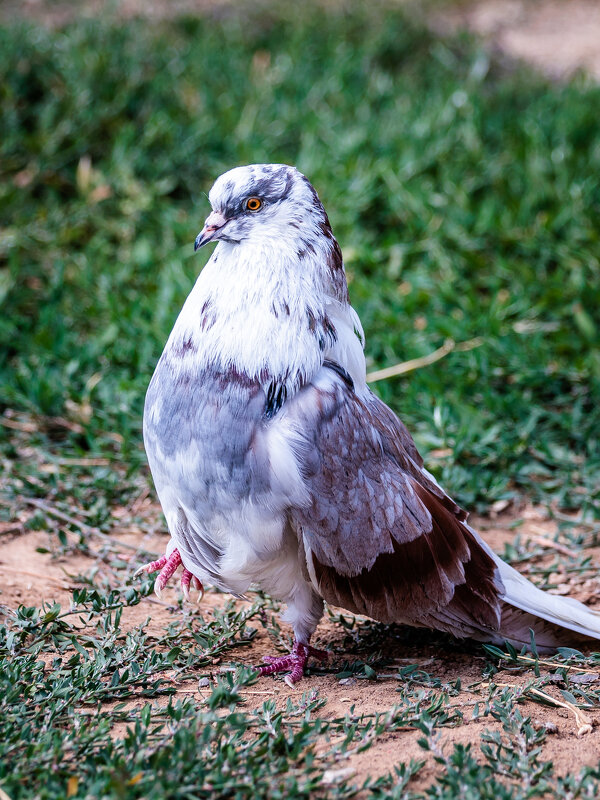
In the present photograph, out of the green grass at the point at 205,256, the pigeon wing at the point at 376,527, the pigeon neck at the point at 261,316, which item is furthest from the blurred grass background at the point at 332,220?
the pigeon neck at the point at 261,316

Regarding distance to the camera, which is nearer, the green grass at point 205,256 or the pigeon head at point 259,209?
the green grass at point 205,256

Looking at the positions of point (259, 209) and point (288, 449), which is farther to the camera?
point (259, 209)

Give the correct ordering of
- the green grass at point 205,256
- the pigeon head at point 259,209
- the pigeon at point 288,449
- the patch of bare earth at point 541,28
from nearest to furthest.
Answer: the green grass at point 205,256 < the pigeon at point 288,449 < the pigeon head at point 259,209 < the patch of bare earth at point 541,28

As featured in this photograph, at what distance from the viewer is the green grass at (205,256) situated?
246cm

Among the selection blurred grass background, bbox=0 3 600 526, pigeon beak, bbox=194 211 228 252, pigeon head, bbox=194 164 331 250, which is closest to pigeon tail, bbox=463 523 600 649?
blurred grass background, bbox=0 3 600 526

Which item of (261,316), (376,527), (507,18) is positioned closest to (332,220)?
(261,316)

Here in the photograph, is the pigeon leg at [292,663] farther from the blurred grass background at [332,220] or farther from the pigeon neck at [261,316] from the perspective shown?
the blurred grass background at [332,220]

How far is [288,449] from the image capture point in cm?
268

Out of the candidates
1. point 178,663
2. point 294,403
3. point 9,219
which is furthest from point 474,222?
point 178,663

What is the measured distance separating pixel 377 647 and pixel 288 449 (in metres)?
0.99

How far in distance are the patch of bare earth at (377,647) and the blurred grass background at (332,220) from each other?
0.23 metres

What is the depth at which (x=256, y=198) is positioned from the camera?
282 cm

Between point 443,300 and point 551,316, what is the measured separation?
59 centimetres

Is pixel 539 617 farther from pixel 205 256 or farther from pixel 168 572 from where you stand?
pixel 205 256
